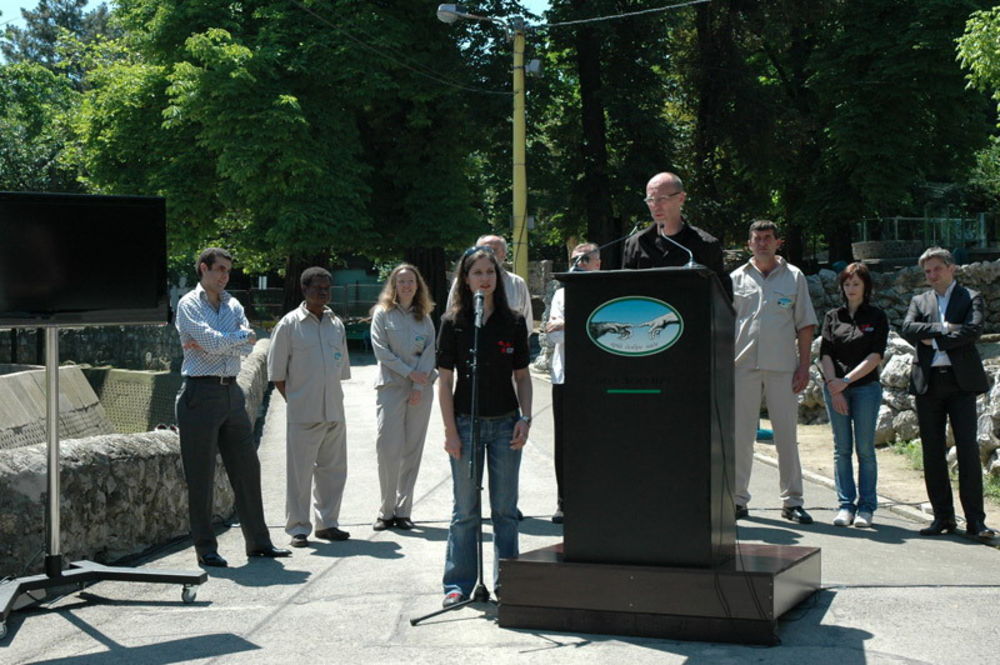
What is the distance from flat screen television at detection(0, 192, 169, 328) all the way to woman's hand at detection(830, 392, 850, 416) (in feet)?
16.4

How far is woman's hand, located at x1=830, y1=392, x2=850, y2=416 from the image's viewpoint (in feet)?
29.8

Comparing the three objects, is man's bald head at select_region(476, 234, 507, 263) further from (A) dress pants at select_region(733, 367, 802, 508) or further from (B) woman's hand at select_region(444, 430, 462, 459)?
(B) woman's hand at select_region(444, 430, 462, 459)

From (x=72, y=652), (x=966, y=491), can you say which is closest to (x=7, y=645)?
(x=72, y=652)

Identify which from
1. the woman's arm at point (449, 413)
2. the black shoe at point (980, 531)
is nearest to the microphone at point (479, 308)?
the woman's arm at point (449, 413)

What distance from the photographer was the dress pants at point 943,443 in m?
8.43

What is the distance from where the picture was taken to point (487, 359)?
6.51m

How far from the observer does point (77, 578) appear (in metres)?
6.64

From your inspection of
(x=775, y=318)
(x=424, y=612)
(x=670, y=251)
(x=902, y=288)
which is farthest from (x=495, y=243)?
(x=902, y=288)

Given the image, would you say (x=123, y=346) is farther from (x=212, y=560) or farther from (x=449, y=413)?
(x=449, y=413)

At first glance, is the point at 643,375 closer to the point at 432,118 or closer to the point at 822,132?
the point at 432,118

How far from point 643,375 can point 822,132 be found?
29947 mm

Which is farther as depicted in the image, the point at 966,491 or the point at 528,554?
the point at 966,491

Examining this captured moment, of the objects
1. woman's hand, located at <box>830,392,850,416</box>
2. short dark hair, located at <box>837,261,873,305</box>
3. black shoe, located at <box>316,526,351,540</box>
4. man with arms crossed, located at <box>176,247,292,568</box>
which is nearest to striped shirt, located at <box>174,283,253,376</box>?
man with arms crossed, located at <box>176,247,292,568</box>

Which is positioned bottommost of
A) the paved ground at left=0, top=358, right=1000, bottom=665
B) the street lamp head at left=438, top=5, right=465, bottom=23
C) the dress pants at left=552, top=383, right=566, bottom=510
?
the paved ground at left=0, top=358, right=1000, bottom=665
